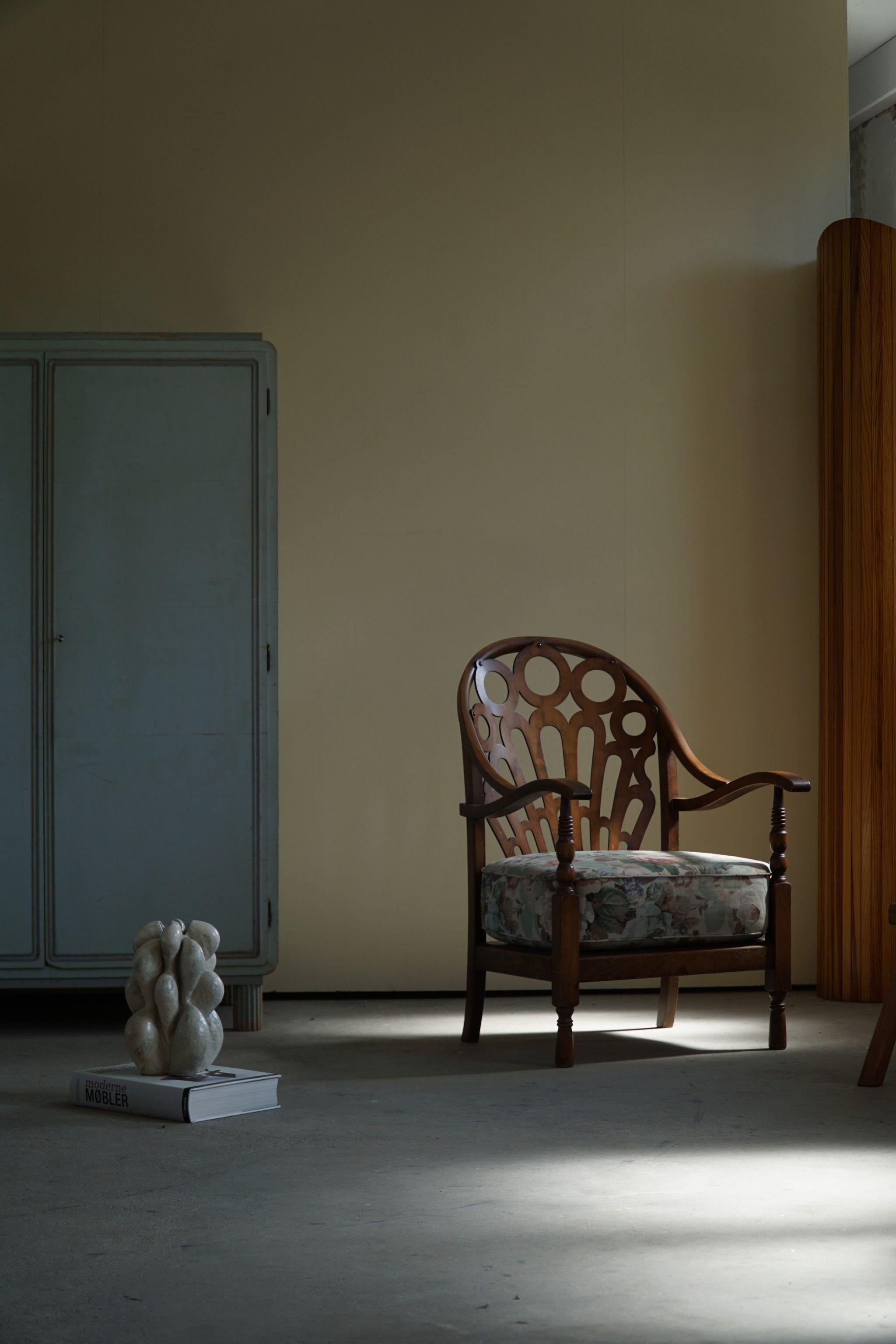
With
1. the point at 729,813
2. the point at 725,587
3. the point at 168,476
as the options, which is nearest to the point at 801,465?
the point at 725,587

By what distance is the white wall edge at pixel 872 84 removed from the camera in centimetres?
486

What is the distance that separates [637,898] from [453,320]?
6.74 ft

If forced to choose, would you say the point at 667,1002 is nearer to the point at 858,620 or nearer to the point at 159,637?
the point at 858,620

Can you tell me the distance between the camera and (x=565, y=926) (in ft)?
9.56

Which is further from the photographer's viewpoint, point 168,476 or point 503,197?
point 503,197

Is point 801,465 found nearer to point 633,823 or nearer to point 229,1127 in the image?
point 633,823

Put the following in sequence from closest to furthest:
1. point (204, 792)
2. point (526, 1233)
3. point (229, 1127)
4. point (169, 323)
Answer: point (526, 1233) < point (229, 1127) < point (204, 792) < point (169, 323)

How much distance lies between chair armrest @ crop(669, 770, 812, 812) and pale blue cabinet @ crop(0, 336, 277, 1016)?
3.54ft

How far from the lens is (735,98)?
14.3 feet

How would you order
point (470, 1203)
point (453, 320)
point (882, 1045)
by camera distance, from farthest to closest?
point (453, 320) → point (882, 1045) → point (470, 1203)

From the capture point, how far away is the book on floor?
2.48 m

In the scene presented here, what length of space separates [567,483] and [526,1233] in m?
2.77

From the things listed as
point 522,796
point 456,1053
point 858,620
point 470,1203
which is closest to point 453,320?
point 858,620

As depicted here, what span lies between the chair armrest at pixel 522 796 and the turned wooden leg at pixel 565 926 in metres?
0.04
